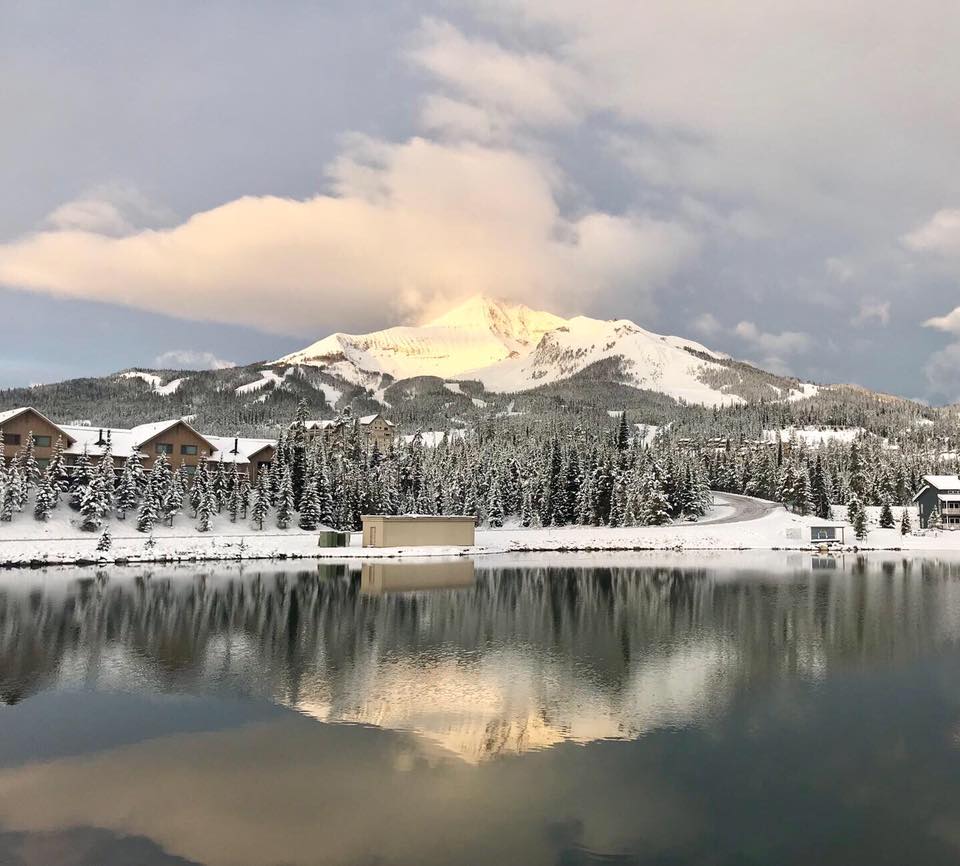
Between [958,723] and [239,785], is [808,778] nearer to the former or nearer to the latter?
[958,723]

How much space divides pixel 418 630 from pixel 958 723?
20.4m

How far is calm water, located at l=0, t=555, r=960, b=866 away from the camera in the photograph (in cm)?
1297

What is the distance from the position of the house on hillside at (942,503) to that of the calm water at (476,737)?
8577 cm

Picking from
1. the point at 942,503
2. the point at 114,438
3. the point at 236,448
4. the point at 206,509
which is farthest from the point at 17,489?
the point at 942,503

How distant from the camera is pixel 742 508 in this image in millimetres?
120062

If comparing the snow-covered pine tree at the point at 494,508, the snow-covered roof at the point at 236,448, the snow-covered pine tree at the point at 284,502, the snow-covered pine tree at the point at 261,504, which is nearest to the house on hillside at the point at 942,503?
the snow-covered pine tree at the point at 494,508

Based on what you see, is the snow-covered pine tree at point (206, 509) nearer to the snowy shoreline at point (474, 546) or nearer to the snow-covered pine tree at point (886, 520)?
the snowy shoreline at point (474, 546)

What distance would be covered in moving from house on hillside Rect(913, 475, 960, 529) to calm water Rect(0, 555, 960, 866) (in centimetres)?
8577

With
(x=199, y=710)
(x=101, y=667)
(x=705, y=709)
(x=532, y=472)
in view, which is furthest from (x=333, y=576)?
(x=532, y=472)

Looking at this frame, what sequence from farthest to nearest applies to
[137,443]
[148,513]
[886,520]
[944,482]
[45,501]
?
[944,482], [886,520], [137,443], [148,513], [45,501]

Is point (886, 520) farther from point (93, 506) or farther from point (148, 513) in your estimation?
point (93, 506)

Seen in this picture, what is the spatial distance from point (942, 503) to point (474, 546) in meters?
76.1

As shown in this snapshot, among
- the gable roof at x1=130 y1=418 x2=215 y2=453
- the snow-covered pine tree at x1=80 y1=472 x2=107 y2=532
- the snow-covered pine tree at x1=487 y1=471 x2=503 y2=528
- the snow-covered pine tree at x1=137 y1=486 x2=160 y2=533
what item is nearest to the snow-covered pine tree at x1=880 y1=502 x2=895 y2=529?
the snow-covered pine tree at x1=487 y1=471 x2=503 y2=528

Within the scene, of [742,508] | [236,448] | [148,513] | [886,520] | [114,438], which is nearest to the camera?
[148,513]
